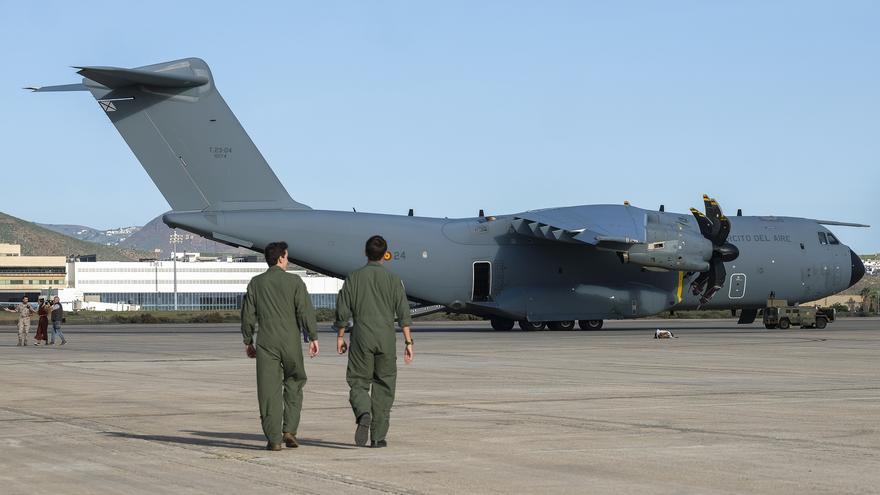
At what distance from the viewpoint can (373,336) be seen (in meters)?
13.1

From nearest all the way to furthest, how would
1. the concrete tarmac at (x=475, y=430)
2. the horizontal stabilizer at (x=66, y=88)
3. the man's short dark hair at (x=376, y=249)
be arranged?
the concrete tarmac at (x=475, y=430) → the man's short dark hair at (x=376, y=249) → the horizontal stabilizer at (x=66, y=88)

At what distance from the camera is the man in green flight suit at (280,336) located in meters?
12.8

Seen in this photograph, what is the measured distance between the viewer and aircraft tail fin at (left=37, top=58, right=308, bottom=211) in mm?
40875

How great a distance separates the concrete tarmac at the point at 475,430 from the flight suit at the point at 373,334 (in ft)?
1.68

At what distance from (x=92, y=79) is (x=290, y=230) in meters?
7.91

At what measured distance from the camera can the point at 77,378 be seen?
22.7 m

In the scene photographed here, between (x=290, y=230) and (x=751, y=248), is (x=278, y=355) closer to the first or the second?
(x=290, y=230)

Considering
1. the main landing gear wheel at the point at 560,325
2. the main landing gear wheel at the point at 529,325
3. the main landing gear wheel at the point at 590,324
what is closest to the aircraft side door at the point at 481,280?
the main landing gear wheel at the point at 529,325

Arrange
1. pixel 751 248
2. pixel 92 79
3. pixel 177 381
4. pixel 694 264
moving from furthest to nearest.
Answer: pixel 751 248
pixel 694 264
pixel 92 79
pixel 177 381

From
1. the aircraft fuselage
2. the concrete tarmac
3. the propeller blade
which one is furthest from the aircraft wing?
the concrete tarmac

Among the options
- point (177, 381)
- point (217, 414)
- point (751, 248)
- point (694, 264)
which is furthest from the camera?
point (751, 248)

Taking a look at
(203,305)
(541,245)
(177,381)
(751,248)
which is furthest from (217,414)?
(203,305)

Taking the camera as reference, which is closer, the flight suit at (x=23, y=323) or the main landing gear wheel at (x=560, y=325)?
the flight suit at (x=23, y=323)

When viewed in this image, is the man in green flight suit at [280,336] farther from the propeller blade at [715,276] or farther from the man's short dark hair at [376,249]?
the propeller blade at [715,276]
